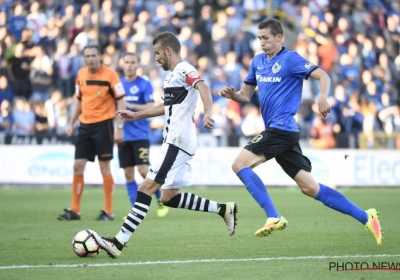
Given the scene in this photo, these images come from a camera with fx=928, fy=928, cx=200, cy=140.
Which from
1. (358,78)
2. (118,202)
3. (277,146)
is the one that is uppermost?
(358,78)

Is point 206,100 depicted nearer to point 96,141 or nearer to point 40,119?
point 96,141

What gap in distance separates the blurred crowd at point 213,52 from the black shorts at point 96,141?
8.18m

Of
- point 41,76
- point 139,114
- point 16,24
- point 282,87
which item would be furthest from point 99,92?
point 16,24

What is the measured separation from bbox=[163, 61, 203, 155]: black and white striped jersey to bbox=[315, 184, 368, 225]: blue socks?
143cm

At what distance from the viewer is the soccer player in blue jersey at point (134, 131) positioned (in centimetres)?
1389

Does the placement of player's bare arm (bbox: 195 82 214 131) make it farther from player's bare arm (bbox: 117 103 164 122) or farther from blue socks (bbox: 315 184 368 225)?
blue socks (bbox: 315 184 368 225)

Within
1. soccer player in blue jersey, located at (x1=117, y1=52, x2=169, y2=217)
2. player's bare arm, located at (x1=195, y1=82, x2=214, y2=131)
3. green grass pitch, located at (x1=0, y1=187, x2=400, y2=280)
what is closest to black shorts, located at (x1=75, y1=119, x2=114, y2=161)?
soccer player in blue jersey, located at (x1=117, y1=52, x2=169, y2=217)

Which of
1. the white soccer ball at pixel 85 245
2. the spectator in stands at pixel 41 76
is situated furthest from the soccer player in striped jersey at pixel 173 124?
the spectator in stands at pixel 41 76

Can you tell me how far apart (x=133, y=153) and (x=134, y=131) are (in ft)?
1.09

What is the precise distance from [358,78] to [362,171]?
4.04 meters

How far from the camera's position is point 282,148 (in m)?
9.28

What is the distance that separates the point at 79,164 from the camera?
43.6 ft

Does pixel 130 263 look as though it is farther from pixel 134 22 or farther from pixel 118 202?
pixel 134 22

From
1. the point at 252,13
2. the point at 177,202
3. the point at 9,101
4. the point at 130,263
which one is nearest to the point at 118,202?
the point at 9,101
